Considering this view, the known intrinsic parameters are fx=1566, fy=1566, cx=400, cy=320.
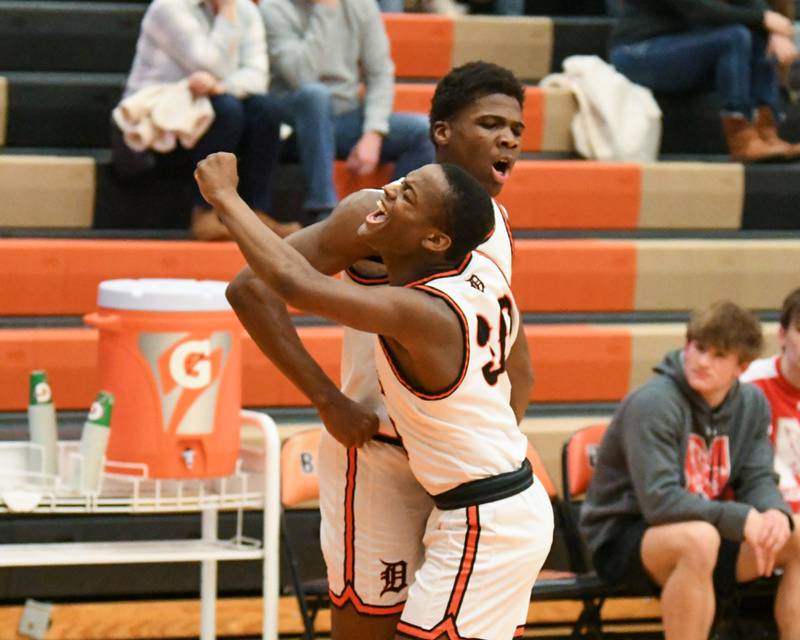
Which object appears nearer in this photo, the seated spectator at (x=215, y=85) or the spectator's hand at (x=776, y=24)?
the seated spectator at (x=215, y=85)

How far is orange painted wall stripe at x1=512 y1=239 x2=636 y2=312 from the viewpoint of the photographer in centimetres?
582

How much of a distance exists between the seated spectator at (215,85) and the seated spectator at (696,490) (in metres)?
1.55

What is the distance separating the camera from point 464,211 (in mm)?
2816

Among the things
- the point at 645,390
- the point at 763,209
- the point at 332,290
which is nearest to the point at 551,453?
the point at 645,390

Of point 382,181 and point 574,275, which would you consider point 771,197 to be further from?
point 382,181

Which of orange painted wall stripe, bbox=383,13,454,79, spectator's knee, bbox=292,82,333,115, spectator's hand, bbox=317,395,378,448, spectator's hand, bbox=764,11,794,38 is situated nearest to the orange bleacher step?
spectator's knee, bbox=292,82,333,115

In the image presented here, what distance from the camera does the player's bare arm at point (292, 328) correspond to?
3.02 metres

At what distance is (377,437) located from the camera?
121 inches

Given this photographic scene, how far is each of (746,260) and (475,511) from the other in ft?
11.5

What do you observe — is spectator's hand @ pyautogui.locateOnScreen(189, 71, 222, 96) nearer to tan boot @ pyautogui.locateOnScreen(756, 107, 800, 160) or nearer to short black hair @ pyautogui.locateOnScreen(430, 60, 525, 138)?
short black hair @ pyautogui.locateOnScreen(430, 60, 525, 138)

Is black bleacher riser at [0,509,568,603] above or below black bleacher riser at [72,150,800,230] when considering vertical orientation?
below

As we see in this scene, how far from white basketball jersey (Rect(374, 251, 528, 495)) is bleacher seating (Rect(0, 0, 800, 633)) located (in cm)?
202

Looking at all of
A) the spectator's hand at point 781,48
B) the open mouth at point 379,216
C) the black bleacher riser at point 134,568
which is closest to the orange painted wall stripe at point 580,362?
the black bleacher riser at point 134,568

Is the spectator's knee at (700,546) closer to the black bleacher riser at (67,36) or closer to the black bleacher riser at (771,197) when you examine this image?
the black bleacher riser at (771,197)
